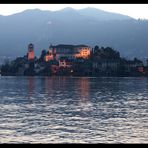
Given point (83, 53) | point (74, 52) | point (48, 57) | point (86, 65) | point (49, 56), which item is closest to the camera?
point (86, 65)

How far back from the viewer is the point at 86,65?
173m

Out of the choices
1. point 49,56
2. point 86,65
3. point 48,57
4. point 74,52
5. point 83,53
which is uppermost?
point 74,52

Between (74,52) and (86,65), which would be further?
(74,52)

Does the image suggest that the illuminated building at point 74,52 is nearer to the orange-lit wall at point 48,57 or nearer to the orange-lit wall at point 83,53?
the orange-lit wall at point 83,53

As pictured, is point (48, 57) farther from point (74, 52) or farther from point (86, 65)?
point (86, 65)

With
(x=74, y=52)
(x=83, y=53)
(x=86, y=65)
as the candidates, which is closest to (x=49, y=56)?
(x=74, y=52)

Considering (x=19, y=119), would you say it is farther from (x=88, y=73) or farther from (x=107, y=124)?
(x=88, y=73)

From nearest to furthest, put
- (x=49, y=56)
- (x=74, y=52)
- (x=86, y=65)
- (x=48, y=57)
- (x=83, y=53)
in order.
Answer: (x=86, y=65)
(x=48, y=57)
(x=83, y=53)
(x=49, y=56)
(x=74, y=52)

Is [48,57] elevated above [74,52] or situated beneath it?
situated beneath

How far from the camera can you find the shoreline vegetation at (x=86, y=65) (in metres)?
175

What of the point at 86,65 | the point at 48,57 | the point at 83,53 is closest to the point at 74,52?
the point at 83,53

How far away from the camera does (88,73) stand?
17788 cm

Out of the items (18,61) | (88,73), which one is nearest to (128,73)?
(88,73)

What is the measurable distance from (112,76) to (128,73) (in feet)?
24.9
